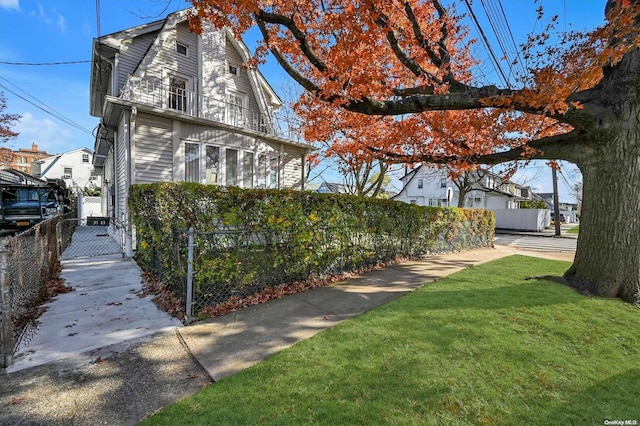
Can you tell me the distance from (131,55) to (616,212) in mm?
14269

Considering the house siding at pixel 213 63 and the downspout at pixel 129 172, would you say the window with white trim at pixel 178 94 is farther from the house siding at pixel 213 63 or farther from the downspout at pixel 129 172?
the downspout at pixel 129 172

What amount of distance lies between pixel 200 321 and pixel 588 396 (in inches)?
168

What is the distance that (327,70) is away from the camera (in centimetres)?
568

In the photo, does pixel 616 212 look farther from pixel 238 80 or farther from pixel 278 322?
pixel 238 80

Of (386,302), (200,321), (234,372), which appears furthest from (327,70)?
(234,372)

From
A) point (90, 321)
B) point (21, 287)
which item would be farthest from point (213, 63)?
point (90, 321)

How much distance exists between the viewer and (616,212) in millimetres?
5230

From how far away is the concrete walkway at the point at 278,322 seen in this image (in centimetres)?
316

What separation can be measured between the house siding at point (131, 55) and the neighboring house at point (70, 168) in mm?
34360

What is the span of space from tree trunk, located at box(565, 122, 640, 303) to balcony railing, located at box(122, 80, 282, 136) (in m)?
10.8

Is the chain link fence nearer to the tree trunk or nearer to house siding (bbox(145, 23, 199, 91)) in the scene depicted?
house siding (bbox(145, 23, 199, 91))

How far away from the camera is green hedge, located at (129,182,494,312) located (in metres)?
4.32

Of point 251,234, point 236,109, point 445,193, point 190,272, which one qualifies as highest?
point 236,109

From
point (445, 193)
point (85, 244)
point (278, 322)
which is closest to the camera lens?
point (278, 322)
